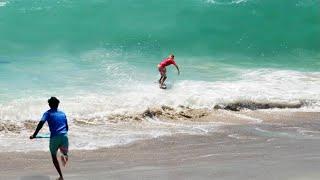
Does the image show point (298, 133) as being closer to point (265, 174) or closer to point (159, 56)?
point (265, 174)

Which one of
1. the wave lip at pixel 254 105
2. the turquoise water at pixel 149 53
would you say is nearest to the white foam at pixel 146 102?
the turquoise water at pixel 149 53

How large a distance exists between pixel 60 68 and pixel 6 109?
4309 mm

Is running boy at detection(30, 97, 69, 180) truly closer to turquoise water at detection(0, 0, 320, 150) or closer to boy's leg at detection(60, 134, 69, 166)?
boy's leg at detection(60, 134, 69, 166)

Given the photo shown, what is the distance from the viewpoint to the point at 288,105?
1436 centimetres

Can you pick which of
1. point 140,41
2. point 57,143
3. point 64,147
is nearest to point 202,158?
point 64,147

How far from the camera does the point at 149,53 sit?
19.8 meters

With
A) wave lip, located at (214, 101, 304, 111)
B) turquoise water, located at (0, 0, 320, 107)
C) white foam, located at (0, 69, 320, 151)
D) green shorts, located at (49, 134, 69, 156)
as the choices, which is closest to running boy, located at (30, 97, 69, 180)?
green shorts, located at (49, 134, 69, 156)

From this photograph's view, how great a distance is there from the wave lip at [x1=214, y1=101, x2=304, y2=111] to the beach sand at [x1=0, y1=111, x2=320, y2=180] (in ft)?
6.47

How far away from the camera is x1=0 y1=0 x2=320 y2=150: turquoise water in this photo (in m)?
14.6

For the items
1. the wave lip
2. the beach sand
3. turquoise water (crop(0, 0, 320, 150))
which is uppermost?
turquoise water (crop(0, 0, 320, 150))

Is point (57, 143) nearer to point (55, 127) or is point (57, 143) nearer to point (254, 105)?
point (55, 127)

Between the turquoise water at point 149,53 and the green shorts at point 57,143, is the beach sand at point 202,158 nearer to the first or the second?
the green shorts at point 57,143

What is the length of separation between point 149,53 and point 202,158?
10.6 m

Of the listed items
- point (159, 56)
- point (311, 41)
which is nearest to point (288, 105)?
point (159, 56)
